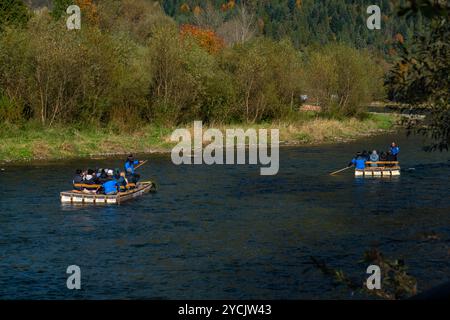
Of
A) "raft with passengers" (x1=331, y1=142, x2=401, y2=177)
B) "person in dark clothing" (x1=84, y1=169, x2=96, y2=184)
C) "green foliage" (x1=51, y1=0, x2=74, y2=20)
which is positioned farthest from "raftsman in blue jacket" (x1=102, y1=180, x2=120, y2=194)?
"green foliage" (x1=51, y1=0, x2=74, y2=20)

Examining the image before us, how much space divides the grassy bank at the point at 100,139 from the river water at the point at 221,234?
23.1 feet

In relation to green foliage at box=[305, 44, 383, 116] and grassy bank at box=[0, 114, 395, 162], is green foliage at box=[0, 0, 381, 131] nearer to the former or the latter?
green foliage at box=[305, 44, 383, 116]

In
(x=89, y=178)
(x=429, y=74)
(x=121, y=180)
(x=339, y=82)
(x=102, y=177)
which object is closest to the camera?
(x=429, y=74)

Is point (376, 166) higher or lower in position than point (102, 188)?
lower

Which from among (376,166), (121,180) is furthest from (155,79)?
(121,180)

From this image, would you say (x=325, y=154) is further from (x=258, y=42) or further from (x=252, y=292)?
(x=252, y=292)

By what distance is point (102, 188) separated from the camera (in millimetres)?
36312

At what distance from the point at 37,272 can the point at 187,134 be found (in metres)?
42.1

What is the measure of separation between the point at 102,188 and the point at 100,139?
23.7 meters

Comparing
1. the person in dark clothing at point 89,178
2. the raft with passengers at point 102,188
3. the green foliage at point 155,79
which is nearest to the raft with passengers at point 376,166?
the raft with passengers at point 102,188

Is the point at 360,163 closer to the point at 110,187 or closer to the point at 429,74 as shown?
the point at 110,187

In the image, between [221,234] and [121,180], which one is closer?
[221,234]

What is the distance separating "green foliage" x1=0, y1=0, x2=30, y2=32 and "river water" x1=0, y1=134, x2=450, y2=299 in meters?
27.5

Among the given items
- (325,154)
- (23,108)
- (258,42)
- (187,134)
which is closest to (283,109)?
(258,42)
